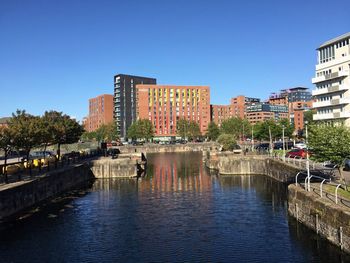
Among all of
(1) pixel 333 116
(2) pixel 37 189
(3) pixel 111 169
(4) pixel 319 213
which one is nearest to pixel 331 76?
(1) pixel 333 116

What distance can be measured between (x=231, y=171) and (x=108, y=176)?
25832 millimetres

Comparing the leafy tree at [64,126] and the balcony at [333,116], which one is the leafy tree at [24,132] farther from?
the balcony at [333,116]

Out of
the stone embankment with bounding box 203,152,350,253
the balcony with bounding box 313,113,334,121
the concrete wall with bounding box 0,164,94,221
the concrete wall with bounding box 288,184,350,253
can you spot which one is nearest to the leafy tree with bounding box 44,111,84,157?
the concrete wall with bounding box 0,164,94,221

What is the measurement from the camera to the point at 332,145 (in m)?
37.9

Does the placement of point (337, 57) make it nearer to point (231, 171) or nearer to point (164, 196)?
point (231, 171)

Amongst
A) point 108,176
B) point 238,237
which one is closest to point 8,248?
point 238,237

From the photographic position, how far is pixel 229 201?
5084 centimetres

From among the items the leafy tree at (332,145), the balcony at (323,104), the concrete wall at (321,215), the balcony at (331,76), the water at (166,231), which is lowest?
the water at (166,231)

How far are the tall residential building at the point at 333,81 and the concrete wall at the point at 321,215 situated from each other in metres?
59.2

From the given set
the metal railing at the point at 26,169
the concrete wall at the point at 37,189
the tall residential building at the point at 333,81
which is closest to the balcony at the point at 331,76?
the tall residential building at the point at 333,81

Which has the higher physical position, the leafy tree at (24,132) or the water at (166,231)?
the leafy tree at (24,132)

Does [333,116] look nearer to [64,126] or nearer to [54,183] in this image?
[64,126]

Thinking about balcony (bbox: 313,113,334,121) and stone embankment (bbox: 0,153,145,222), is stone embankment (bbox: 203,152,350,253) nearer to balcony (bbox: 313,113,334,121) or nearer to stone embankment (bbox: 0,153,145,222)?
stone embankment (bbox: 0,153,145,222)

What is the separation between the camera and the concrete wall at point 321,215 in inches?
1057
